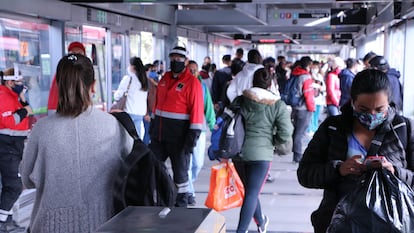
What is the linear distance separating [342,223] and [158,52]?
44.7 ft

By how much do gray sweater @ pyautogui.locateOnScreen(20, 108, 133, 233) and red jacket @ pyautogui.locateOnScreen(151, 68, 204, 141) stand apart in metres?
3.07

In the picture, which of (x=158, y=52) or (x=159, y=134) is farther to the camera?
(x=158, y=52)

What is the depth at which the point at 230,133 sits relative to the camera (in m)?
5.07

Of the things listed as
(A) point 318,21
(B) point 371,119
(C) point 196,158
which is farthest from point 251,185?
(A) point 318,21

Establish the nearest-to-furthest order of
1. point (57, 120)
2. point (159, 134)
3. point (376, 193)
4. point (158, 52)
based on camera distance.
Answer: point (376, 193) < point (57, 120) < point (159, 134) < point (158, 52)

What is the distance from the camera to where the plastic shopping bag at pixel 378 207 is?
2137mm

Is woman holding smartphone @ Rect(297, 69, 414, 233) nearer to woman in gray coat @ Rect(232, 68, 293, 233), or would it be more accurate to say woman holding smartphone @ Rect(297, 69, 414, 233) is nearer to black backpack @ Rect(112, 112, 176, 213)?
black backpack @ Rect(112, 112, 176, 213)

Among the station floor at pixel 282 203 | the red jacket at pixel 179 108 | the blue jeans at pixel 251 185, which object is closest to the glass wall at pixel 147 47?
the station floor at pixel 282 203

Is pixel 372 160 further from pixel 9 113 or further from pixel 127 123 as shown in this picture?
pixel 9 113

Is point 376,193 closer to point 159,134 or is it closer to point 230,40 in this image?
point 159,134

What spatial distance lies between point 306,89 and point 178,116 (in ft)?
13.7

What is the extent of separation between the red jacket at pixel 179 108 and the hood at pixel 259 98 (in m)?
0.84

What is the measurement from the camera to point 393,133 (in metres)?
2.53

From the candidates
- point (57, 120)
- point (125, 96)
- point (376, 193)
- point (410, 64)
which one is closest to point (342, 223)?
point (376, 193)
